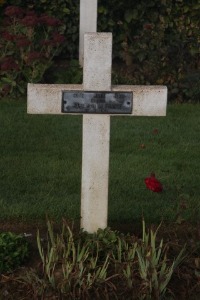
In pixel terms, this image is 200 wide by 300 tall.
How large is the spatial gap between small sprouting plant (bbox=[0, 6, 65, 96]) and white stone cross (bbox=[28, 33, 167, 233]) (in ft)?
18.5

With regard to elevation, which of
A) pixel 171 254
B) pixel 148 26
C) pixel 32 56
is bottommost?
pixel 171 254

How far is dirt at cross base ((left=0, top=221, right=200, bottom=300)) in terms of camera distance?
5.54 metres

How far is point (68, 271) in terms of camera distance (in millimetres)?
5383

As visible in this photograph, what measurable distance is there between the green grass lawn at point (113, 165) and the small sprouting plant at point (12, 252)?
1.01 metres

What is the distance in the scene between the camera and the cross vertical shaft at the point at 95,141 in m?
5.89

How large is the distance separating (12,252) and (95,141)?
0.82 meters

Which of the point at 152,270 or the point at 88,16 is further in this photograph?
the point at 88,16

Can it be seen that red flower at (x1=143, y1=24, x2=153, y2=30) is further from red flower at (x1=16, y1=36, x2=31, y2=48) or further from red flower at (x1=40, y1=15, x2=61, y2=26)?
red flower at (x1=16, y1=36, x2=31, y2=48)

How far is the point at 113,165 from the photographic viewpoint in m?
8.60

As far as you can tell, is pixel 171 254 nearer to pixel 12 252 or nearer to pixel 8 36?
pixel 12 252

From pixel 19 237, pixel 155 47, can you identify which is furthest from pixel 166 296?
pixel 155 47

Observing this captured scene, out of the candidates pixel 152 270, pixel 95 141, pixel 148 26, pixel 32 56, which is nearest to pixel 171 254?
pixel 152 270

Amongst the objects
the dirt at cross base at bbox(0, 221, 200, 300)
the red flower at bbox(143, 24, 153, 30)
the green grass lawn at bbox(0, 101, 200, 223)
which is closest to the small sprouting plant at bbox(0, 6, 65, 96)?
the green grass lawn at bbox(0, 101, 200, 223)

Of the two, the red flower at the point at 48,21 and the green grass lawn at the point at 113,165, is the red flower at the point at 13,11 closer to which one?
the red flower at the point at 48,21
